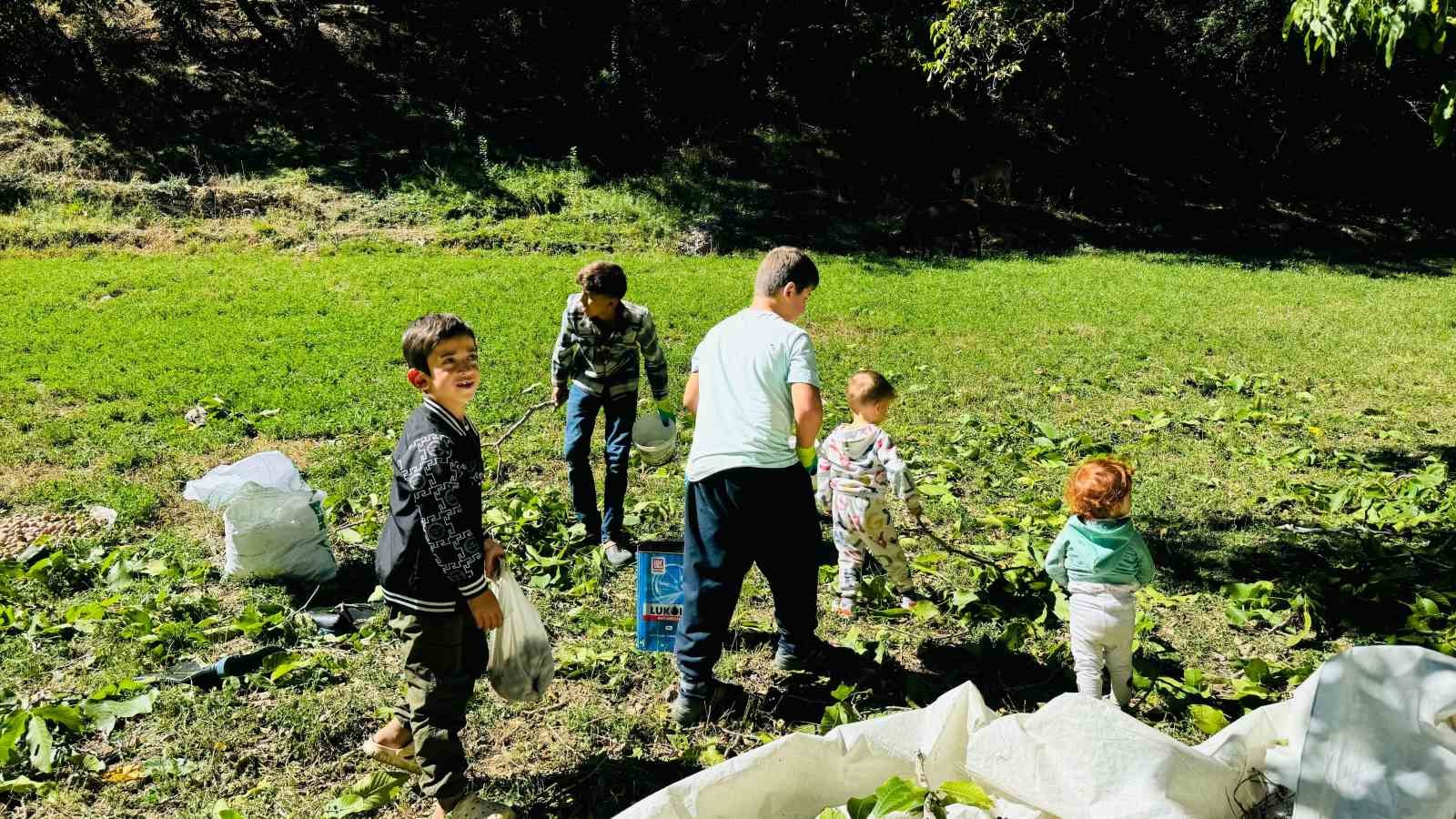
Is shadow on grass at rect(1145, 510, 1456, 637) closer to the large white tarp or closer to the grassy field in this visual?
the grassy field

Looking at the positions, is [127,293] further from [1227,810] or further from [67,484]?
[1227,810]

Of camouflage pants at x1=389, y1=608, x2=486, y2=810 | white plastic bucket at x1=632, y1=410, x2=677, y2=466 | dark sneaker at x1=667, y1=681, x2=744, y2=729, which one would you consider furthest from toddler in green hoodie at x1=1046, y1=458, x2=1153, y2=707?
white plastic bucket at x1=632, y1=410, x2=677, y2=466

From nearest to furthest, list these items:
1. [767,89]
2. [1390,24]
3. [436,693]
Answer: [436,693] < [1390,24] < [767,89]

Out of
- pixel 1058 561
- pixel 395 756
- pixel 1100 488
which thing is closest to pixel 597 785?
pixel 395 756

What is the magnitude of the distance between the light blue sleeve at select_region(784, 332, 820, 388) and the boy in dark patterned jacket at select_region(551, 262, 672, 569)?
166 centimetres

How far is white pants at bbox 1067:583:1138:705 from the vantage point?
3711mm

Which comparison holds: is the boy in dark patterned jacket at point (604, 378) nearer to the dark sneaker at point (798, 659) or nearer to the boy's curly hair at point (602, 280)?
the boy's curly hair at point (602, 280)

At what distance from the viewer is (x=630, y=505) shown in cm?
608

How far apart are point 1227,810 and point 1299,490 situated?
426cm

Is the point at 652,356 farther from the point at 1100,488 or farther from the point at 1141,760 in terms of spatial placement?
the point at 1141,760

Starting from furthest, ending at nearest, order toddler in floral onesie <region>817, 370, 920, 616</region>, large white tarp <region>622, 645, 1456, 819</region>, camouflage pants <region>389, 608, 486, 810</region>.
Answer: toddler in floral onesie <region>817, 370, 920, 616</region> < camouflage pants <region>389, 608, 486, 810</region> < large white tarp <region>622, 645, 1456, 819</region>

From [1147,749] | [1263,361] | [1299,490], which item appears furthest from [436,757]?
[1263,361]

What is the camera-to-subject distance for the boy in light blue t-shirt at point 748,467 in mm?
3629

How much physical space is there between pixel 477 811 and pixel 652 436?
279 cm
